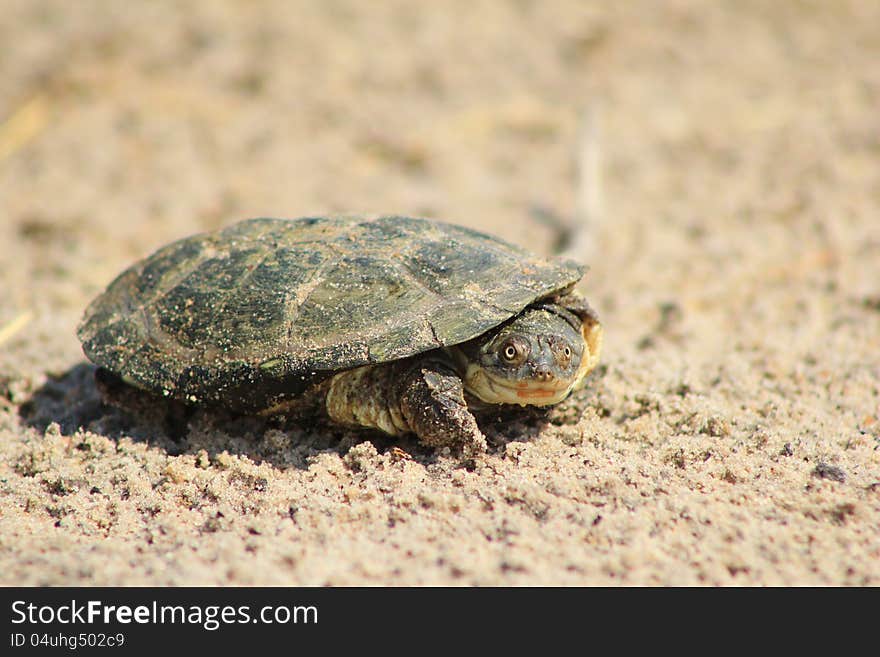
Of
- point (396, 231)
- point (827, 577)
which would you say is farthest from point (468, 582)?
point (396, 231)

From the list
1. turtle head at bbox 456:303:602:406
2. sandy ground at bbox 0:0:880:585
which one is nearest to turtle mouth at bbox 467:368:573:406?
turtle head at bbox 456:303:602:406

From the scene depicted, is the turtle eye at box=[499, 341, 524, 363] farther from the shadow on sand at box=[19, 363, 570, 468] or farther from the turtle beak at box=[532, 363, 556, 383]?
the shadow on sand at box=[19, 363, 570, 468]

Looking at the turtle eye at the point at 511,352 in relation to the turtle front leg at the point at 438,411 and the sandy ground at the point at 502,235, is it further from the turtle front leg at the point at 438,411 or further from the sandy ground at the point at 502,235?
the sandy ground at the point at 502,235

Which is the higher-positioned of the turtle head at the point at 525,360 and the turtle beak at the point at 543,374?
the turtle head at the point at 525,360

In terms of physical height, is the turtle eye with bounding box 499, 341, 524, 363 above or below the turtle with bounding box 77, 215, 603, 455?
below

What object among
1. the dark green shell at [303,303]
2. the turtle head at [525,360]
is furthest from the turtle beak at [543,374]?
the dark green shell at [303,303]

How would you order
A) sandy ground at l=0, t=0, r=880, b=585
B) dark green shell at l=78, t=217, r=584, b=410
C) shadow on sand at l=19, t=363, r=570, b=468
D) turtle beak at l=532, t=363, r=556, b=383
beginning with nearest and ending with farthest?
sandy ground at l=0, t=0, r=880, b=585
turtle beak at l=532, t=363, r=556, b=383
dark green shell at l=78, t=217, r=584, b=410
shadow on sand at l=19, t=363, r=570, b=468

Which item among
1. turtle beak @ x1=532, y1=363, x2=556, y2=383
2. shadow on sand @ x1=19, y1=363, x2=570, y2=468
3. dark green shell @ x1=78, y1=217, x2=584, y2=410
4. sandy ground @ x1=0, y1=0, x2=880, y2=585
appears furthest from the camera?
shadow on sand @ x1=19, y1=363, x2=570, y2=468
